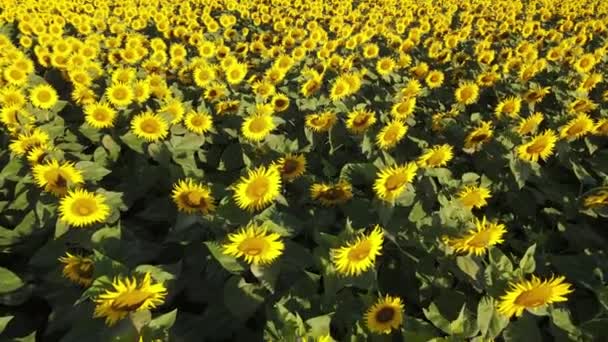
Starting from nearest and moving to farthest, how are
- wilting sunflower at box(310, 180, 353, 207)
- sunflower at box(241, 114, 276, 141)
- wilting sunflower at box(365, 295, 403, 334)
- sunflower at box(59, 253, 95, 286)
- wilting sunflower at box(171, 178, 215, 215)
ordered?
wilting sunflower at box(365, 295, 403, 334)
sunflower at box(59, 253, 95, 286)
wilting sunflower at box(171, 178, 215, 215)
wilting sunflower at box(310, 180, 353, 207)
sunflower at box(241, 114, 276, 141)

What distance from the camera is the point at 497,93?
7.45m

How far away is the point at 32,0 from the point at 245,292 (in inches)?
591

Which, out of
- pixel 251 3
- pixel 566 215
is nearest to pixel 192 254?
pixel 566 215

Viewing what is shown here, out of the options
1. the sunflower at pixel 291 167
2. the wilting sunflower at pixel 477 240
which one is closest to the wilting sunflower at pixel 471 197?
the wilting sunflower at pixel 477 240

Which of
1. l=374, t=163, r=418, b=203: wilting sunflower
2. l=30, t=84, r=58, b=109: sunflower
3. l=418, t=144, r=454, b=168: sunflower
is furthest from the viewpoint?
l=30, t=84, r=58, b=109: sunflower

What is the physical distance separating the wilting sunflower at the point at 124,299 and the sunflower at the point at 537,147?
375 centimetres

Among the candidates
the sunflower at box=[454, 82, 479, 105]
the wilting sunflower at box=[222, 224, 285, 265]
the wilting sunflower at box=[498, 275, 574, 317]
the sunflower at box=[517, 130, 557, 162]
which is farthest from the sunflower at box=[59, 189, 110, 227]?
the sunflower at box=[454, 82, 479, 105]

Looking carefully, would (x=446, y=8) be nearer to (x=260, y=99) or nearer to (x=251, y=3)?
(x=251, y=3)

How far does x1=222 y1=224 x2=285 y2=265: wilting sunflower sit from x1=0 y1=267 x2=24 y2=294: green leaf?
1938 mm

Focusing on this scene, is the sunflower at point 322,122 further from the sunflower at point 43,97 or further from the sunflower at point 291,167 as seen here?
the sunflower at point 43,97

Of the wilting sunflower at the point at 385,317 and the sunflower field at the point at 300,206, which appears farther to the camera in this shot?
Result: the sunflower field at the point at 300,206

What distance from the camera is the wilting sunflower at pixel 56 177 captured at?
3.93 m

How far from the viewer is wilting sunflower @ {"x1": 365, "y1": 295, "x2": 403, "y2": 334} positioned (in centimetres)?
288

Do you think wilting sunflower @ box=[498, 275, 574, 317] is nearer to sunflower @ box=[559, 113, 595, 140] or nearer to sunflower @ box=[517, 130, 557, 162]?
sunflower @ box=[517, 130, 557, 162]
